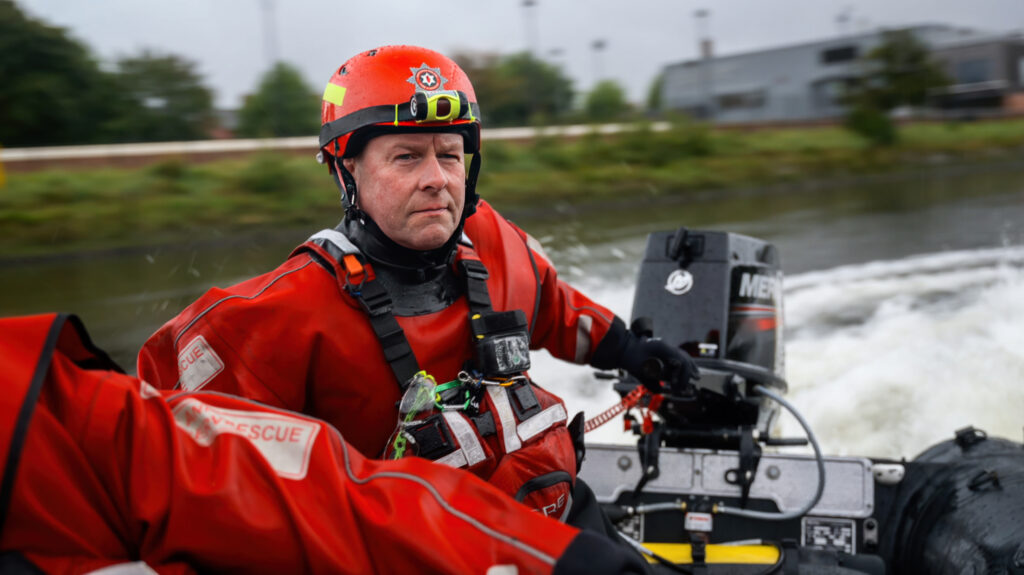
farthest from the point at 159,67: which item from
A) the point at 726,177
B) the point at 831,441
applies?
the point at 831,441

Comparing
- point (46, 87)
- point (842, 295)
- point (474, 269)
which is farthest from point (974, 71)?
point (474, 269)

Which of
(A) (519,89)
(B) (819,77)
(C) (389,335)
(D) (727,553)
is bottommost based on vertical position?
(D) (727,553)

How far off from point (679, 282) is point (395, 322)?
4.92ft

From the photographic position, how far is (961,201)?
1477cm

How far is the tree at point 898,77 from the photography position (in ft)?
90.8

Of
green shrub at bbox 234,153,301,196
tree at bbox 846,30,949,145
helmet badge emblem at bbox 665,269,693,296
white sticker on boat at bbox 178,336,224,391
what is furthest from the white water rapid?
tree at bbox 846,30,949,145

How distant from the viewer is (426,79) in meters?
2.14

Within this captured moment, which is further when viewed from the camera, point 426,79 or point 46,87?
point 46,87

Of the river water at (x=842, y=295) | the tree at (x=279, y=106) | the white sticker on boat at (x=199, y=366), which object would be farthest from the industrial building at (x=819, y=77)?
the white sticker on boat at (x=199, y=366)

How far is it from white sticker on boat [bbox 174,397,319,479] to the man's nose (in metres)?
0.86

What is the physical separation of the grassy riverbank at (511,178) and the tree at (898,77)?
144cm

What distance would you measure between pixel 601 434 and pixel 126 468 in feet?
12.8

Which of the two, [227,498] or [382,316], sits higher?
[382,316]

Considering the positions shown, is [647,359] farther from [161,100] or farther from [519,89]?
[519,89]
